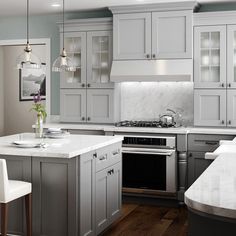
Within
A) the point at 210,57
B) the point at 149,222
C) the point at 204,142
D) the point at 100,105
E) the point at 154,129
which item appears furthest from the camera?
the point at 100,105

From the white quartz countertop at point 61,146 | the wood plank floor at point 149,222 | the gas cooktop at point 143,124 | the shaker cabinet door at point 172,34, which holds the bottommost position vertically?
the wood plank floor at point 149,222

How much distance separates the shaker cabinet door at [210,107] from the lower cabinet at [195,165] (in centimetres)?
44

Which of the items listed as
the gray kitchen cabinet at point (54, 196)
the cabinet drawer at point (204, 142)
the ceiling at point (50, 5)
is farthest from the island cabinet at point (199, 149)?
the gray kitchen cabinet at point (54, 196)

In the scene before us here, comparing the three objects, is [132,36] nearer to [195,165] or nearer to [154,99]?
[154,99]

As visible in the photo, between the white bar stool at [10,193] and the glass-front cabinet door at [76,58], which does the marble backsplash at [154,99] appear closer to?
the glass-front cabinet door at [76,58]

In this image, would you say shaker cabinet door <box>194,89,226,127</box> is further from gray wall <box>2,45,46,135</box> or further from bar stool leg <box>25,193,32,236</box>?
gray wall <box>2,45,46,135</box>

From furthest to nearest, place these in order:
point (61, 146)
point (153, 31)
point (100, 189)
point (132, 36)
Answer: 1. point (132, 36)
2. point (153, 31)
3. point (100, 189)
4. point (61, 146)

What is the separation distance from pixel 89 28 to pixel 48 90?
1242 millimetres

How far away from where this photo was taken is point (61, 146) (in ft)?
12.3

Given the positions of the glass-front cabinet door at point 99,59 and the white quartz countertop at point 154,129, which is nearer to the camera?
the white quartz countertop at point 154,129

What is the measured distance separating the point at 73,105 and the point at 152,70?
1268 mm

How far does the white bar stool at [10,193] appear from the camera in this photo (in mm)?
3225

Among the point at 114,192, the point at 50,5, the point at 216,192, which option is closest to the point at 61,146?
the point at 114,192

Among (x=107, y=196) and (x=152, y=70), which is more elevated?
(x=152, y=70)
